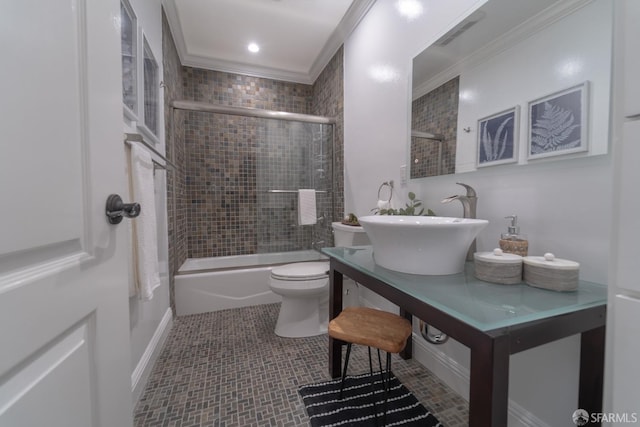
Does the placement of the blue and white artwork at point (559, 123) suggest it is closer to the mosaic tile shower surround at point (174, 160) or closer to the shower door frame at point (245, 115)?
the shower door frame at point (245, 115)

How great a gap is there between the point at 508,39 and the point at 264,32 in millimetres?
2130

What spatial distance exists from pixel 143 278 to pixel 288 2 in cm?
221

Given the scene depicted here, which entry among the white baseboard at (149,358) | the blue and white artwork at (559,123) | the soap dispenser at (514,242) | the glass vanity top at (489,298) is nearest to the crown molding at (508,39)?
the blue and white artwork at (559,123)

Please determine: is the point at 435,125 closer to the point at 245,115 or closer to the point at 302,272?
the point at 302,272

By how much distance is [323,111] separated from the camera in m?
3.04

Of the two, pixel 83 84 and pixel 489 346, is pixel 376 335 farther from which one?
pixel 83 84

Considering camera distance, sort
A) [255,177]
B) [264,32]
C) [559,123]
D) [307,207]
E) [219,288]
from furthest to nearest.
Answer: [255,177] < [307,207] < [264,32] < [219,288] < [559,123]

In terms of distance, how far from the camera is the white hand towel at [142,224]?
1084mm

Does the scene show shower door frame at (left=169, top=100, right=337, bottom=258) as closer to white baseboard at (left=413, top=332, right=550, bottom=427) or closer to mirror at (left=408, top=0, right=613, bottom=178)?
mirror at (left=408, top=0, right=613, bottom=178)

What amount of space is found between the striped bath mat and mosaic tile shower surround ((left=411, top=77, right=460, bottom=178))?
114cm

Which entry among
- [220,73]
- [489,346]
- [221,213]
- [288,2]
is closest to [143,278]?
[489,346]

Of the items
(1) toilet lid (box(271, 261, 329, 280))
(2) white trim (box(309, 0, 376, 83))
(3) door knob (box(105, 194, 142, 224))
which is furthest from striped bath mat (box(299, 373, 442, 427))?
(2) white trim (box(309, 0, 376, 83))

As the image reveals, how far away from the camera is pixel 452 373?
1346mm

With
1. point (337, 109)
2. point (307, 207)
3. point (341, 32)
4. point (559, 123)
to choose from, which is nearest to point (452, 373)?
point (559, 123)
